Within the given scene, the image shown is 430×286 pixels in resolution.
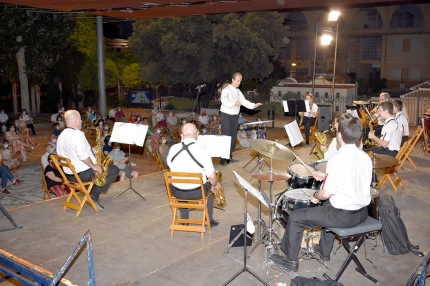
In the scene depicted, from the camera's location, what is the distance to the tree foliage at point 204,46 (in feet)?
75.9

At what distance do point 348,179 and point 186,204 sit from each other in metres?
2.15

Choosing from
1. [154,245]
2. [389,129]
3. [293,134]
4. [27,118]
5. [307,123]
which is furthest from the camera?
[27,118]

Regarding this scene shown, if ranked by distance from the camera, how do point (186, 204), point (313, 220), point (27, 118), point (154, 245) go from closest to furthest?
1. point (313, 220)
2. point (154, 245)
3. point (186, 204)
4. point (27, 118)

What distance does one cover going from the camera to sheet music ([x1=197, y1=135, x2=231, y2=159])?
6.95 metres

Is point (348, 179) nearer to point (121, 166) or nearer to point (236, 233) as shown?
point (236, 233)

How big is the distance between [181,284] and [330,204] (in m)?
1.70

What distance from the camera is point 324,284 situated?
4125 mm

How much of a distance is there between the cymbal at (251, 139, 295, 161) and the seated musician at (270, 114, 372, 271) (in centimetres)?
49

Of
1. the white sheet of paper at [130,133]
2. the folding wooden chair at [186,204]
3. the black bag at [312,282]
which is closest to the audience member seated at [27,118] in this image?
the white sheet of paper at [130,133]

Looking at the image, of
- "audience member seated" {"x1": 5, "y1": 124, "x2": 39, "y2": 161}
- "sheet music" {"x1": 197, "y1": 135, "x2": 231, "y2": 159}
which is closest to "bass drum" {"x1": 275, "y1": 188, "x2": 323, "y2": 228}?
"sheet music" {"x1": 197, "y1": 135, "x2": 231, "y2": 159}

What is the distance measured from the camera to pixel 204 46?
77.4 feet

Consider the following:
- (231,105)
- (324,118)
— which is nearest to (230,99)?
(231,105)

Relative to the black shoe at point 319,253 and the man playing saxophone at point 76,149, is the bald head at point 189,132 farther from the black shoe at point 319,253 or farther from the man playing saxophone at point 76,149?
the black shoe at point 319,253

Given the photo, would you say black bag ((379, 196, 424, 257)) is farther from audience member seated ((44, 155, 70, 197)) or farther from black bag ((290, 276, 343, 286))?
audience member seated ((44, 155, 70, 197))
